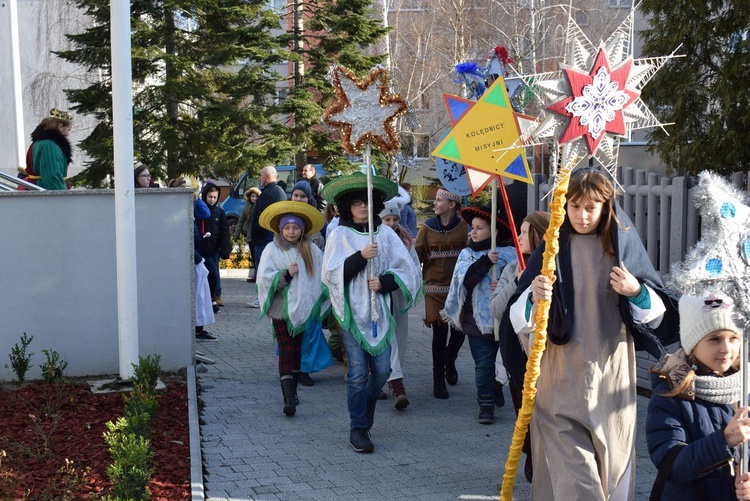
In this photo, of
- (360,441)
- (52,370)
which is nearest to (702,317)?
(360,441)

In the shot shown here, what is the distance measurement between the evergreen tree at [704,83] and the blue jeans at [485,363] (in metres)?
3.19

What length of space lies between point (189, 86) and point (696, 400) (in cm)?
2060

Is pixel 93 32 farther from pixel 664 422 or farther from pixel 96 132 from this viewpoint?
pixel 664 422

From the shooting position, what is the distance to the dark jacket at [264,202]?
13.5 meters

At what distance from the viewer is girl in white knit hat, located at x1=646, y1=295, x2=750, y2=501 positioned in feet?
12.3

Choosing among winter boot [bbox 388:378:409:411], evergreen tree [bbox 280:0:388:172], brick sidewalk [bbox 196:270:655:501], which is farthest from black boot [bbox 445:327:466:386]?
A: evergreen tree [bbox 280:0:388:172]

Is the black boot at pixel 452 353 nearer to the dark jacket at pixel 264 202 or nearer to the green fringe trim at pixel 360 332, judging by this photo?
the green fringe trim at pixel 360 332

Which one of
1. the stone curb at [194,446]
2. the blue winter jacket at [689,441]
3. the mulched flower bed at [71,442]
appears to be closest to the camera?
the blue winter jacket at [689,441]

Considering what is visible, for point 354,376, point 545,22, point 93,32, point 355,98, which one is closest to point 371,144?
point 355,98

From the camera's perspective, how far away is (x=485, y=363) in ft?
25.7

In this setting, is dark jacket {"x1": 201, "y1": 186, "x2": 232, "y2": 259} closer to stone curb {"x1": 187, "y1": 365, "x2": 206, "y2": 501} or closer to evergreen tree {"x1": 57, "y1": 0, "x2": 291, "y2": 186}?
stone curb {"x1": 187, "y1": 365, "x2": 206, "y2": 501}

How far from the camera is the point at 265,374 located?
383 inches

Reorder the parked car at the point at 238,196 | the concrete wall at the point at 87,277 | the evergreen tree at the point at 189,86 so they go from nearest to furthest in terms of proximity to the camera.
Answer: the concrete wall at the point at 87,277 → the evergreen tree at the point at 189,86 → the parked car at the point at 238,196

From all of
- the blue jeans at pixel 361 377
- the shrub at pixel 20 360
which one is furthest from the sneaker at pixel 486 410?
the shrub at pixel 20 360
